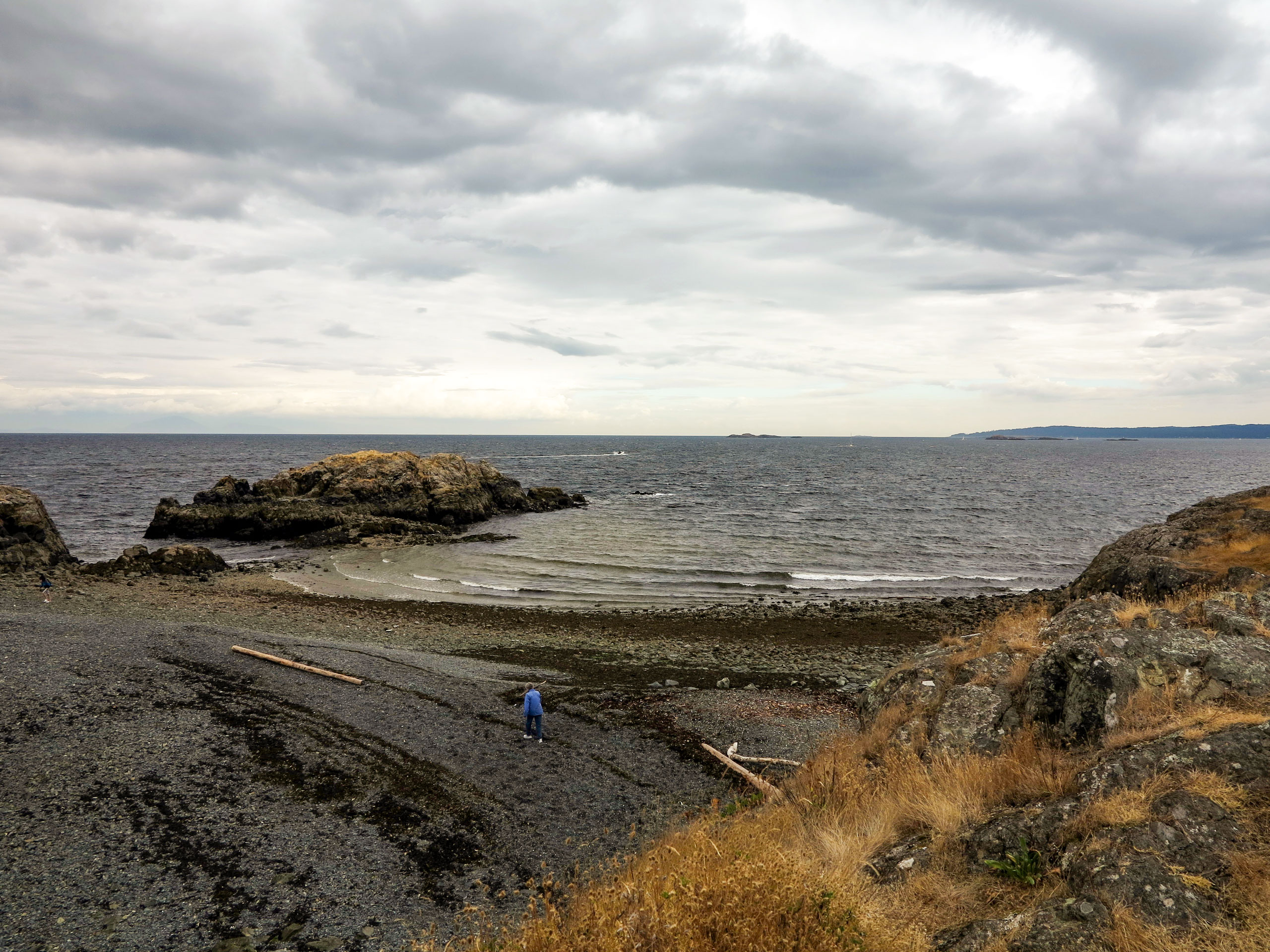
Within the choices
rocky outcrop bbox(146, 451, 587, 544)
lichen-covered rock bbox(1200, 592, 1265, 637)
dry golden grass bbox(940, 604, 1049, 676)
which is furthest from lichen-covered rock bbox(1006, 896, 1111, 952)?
rocky outcrop bbox(146, 451, 587, 544)

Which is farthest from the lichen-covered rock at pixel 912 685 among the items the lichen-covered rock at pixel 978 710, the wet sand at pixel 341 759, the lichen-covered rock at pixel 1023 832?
the lichen-covered rock at pixel 1023 832

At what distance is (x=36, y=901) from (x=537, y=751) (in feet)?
26.0

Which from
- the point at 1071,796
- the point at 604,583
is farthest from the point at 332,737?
the point at 604,583

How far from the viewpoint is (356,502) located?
2071 inches

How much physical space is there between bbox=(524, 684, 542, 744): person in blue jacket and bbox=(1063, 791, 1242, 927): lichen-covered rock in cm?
1071

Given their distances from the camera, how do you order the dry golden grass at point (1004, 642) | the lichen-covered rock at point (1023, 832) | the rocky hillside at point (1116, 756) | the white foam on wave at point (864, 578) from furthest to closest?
the white foam on wave at point (864, 578)
the dry golden grass at point (1004, 642)
the lichen-covered rock at point (1023, 832)
the rocky hillside at point (1116, 756)

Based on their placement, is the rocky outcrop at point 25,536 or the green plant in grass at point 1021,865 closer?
the green plant in grass at point 1021,865

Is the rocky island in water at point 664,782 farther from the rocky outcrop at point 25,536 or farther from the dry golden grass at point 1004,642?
the rocky outcrop at point 25,536

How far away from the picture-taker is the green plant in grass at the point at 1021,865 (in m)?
5.86

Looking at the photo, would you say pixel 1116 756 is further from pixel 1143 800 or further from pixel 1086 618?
pixel 1086 618

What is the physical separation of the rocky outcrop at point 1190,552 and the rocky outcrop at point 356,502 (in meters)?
39.3

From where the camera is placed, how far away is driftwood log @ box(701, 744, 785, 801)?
9672 millimetres

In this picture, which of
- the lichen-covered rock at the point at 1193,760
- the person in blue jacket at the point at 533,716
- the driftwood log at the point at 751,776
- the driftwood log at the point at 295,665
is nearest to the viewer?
the lichen-covered rock at the point at 1193,760

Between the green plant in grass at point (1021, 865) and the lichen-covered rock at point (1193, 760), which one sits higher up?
the lichen-covered rock at point (1193, 760)
